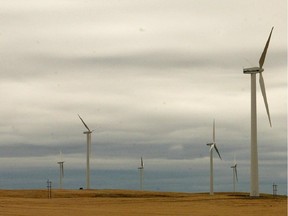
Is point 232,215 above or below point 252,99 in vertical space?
below

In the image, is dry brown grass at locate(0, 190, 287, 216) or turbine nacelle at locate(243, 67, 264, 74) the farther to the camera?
turbine nacelle at locate(243, 67, 264, 74)

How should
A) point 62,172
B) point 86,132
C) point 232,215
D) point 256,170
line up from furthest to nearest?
point 62,172, point 86,132, point 256,170, point 232,215

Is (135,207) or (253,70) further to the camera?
(253,70)

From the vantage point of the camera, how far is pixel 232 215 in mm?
41812

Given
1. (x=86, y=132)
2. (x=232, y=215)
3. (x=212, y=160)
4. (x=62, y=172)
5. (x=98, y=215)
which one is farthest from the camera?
(x=62, y=172)

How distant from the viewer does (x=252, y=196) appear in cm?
7525

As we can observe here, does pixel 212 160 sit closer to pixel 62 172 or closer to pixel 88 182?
pixel 88 182

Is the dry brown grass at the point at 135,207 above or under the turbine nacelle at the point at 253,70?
under

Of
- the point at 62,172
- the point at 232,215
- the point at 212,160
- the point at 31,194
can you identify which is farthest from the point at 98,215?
the point at 62,172

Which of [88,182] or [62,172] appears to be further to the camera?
[62,172]

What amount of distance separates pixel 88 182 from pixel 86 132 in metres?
9.30

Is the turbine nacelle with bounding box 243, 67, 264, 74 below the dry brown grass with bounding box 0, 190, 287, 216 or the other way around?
the other way around

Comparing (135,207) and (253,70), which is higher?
(253,70)

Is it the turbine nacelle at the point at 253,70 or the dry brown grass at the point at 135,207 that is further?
the turbine nacelle at the point at 253,70
